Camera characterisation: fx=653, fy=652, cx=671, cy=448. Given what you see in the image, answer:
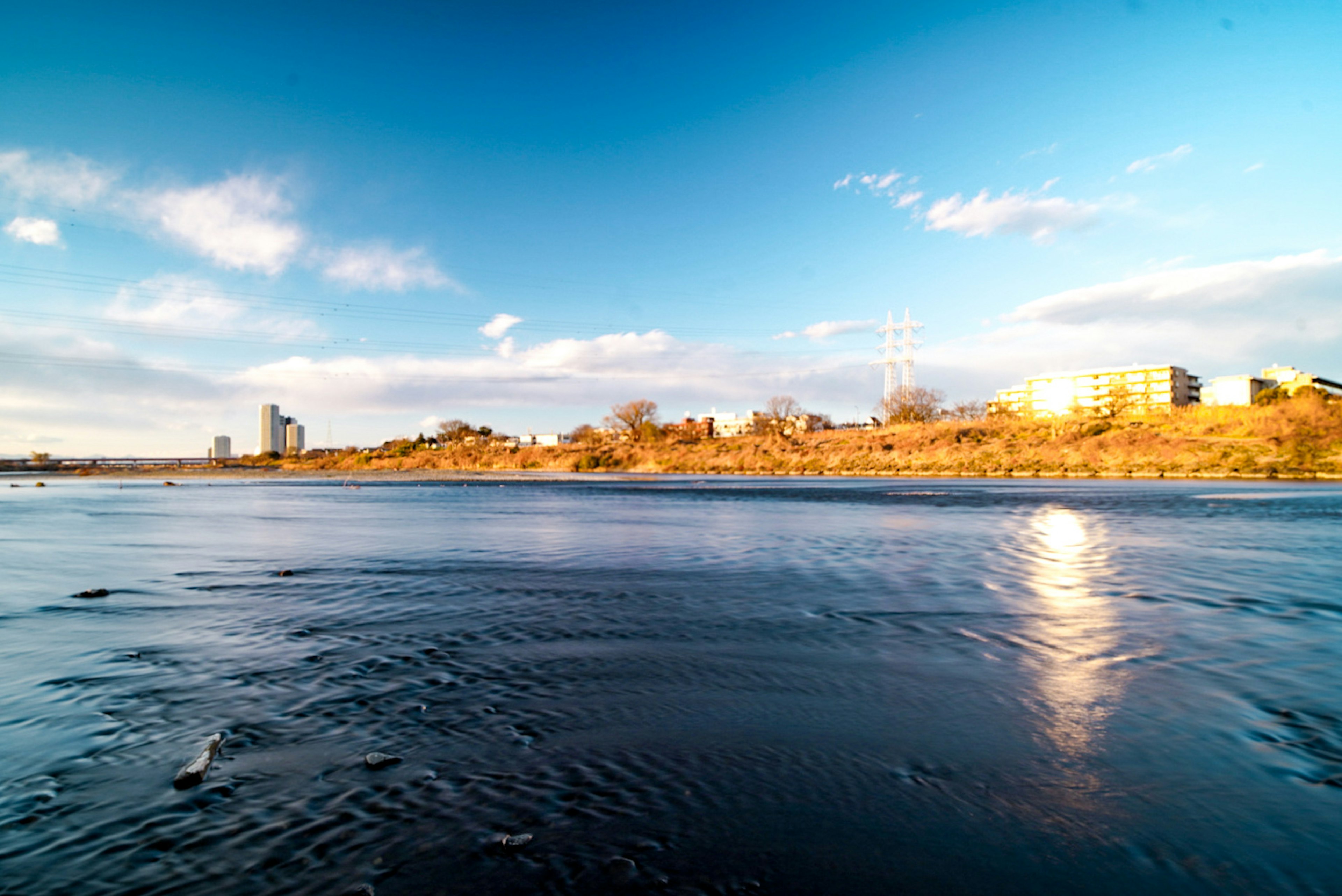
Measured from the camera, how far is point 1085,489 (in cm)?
4038

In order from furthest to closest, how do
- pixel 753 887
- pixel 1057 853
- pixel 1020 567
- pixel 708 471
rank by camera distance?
1. pixel 708 471
2. pixel 1020 567
3. pixel 1057 853
4. pixel 753 887

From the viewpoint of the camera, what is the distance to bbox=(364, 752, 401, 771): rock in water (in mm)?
4340

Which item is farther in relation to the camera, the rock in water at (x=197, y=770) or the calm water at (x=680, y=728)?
the rock in water at (x=197, y=770)

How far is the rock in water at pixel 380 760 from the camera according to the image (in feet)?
14.2

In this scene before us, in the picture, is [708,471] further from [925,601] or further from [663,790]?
[663,790]

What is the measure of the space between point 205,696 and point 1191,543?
19968 mm

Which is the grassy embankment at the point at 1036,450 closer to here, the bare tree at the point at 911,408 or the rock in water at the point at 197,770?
the bare tree at the point at 911,408

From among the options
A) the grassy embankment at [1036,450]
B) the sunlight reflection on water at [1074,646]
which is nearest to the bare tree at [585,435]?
the grassy embankment at [1036,450]

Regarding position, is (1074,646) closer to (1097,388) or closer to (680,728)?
(680,728)

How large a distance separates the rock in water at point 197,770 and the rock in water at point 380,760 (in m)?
0.96

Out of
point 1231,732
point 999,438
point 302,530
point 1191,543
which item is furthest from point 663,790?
point 999,438

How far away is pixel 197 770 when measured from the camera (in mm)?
4211

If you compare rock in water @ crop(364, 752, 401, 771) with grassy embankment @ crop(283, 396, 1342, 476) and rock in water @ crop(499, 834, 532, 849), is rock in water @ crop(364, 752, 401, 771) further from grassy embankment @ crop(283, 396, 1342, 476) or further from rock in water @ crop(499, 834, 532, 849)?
grassy embankment @ crop(283, 396, 1342, 476)

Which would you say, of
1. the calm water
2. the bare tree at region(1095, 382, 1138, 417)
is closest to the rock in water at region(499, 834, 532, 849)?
the calm water
